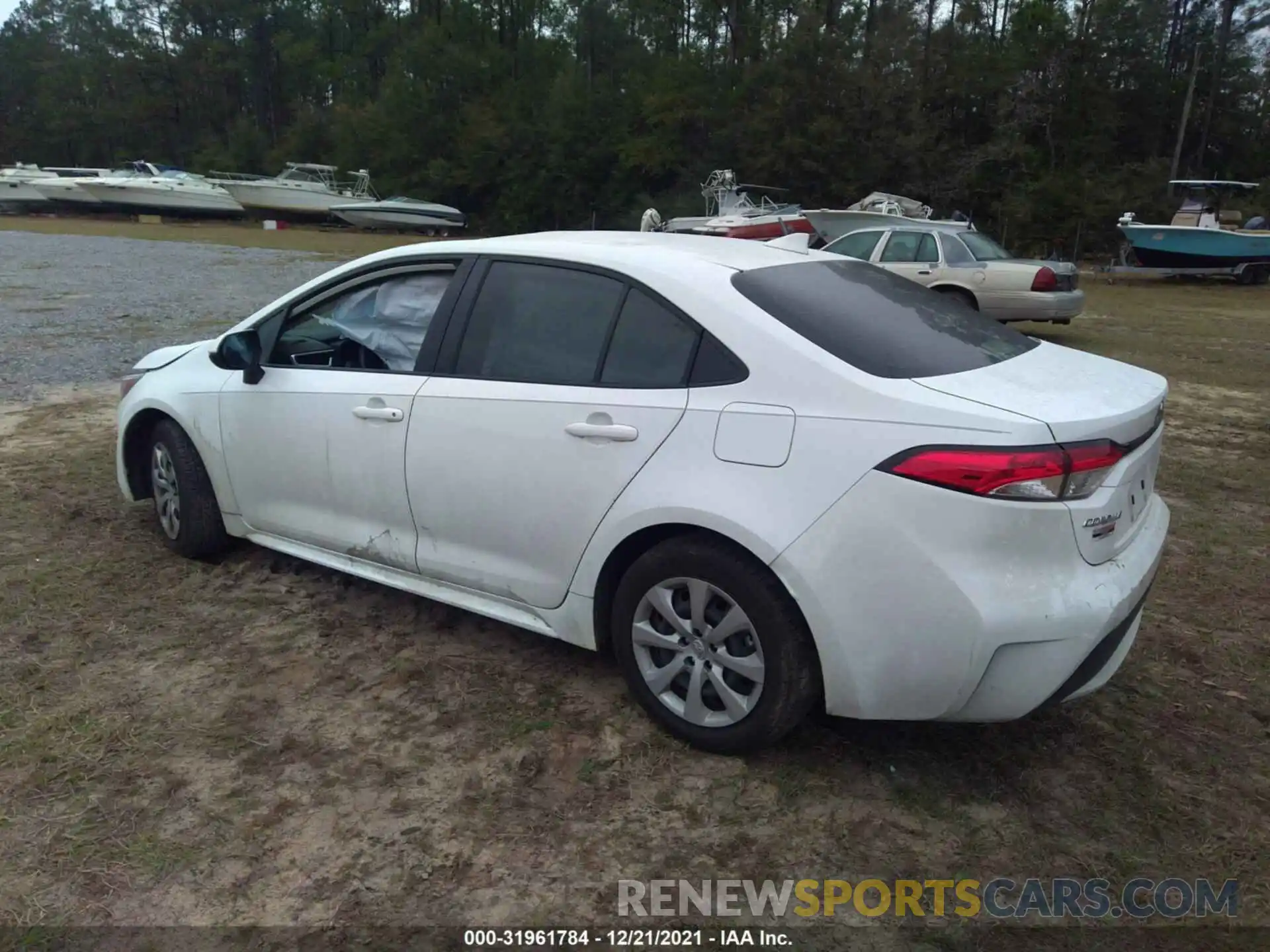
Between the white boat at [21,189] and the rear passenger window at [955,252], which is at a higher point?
the rear passenger window at [955,252]

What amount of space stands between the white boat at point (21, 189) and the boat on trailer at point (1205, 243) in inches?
1811

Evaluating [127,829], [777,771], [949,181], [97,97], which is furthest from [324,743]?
[97,97]

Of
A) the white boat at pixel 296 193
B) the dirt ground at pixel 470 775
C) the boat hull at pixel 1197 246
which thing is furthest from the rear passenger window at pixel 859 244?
the white boat at pixel 296 193

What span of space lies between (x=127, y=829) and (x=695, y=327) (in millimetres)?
2144

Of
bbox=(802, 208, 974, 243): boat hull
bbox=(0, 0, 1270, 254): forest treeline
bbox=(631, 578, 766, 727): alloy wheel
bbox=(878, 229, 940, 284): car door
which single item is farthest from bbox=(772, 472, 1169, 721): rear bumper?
bbox=(0, 0, 1270, 254): forest treeline

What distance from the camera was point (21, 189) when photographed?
46.4 meters

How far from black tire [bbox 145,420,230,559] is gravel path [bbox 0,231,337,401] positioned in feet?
14.5

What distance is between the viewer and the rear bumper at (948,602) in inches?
102

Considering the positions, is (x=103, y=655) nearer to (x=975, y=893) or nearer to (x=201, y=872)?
(x=201, y=872)

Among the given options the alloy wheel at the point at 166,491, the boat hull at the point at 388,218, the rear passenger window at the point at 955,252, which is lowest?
the boat hull at the point at 388,218

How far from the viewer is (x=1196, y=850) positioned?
8.82ft

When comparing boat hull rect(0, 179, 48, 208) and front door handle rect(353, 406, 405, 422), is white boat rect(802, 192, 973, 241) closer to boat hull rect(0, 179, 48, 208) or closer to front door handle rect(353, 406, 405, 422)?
front door handle rect(353, 406, 405, 422)

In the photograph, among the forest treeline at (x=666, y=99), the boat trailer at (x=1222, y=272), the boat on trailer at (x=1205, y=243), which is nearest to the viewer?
the boat on trailer at (x=1205, y=243)

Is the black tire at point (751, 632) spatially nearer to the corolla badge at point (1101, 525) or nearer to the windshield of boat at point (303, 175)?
the corolla badge at point (1101, 525)
